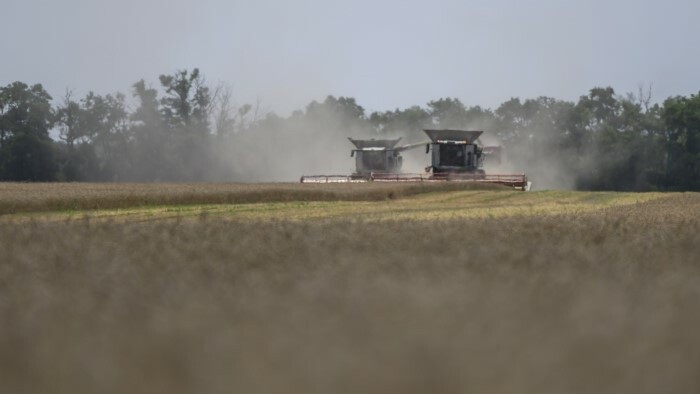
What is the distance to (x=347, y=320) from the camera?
15.5 feet

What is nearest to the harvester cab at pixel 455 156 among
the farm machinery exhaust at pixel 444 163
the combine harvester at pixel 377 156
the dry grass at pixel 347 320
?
the farm machinery exhaust at pixel 444 163

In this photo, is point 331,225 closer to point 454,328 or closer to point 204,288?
point 204,288

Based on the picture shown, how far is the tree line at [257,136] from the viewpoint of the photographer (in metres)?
90.9

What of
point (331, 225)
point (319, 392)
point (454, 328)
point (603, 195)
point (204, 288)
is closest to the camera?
point (319, 392)

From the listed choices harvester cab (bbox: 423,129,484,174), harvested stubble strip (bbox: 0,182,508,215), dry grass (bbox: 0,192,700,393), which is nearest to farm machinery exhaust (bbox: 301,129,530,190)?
harvester cab (bbox: 423,129,484,174)

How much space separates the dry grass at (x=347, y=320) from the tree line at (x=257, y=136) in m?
80.3

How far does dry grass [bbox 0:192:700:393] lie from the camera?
3.49 m

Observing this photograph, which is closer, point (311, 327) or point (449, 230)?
point (311, 327)

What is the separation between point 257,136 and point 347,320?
10896cm

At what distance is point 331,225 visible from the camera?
13.8m

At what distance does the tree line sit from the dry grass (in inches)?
3161

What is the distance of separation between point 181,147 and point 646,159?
134ft

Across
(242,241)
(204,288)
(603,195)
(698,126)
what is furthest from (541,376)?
(698,126)

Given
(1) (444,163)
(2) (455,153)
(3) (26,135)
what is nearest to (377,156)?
(1) (444,163)
